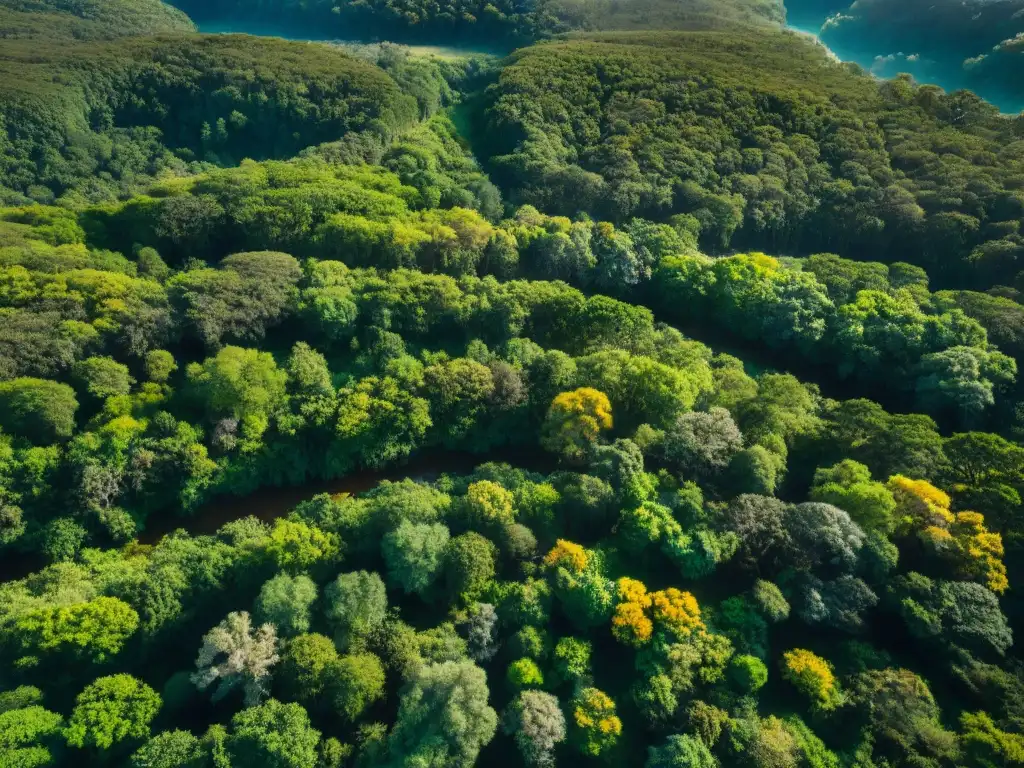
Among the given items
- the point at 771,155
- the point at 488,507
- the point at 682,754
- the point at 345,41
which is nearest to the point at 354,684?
the point at 488,507

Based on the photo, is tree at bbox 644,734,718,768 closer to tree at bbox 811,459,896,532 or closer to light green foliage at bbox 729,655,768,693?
light green foliage at bbox 729,655,768,693

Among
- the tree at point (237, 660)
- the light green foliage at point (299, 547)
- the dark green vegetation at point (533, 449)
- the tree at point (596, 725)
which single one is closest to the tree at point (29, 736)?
the dark green vegetation at point (533, 449)

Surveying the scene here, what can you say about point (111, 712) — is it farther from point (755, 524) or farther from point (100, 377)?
point (755, 524)

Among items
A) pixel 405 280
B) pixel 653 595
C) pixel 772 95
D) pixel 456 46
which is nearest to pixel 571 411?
pixel 653 595

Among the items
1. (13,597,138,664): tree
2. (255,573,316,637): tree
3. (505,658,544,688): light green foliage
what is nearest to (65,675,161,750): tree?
(13,597,138,664): tree

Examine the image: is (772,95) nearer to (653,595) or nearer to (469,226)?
(469,226)
